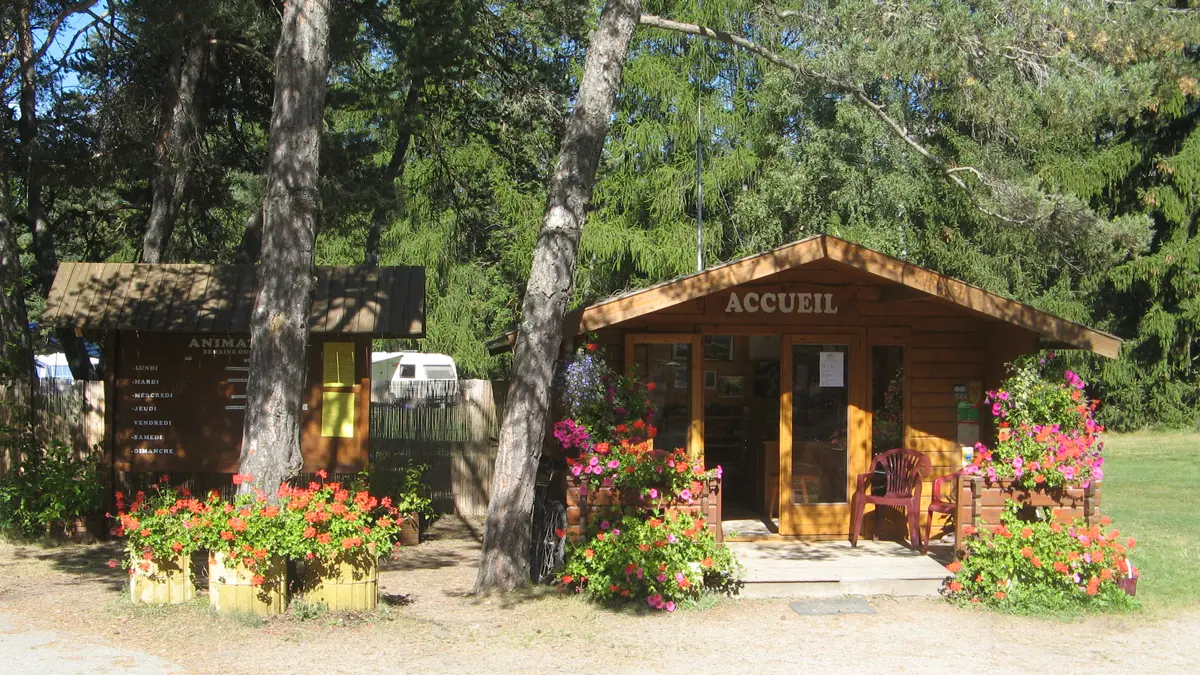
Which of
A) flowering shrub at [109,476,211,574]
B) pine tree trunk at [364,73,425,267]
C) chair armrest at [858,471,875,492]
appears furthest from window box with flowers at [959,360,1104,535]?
pine tree trunk at [364,73,425,267]

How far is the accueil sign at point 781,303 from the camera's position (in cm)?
1053

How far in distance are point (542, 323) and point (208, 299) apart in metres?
3.99

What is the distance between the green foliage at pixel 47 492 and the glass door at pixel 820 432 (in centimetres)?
689

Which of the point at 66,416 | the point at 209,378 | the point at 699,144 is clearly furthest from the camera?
the point at 699,144

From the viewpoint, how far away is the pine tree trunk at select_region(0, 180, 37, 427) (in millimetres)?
11633

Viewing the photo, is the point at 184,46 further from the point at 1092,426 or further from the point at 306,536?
the point at 1092,426

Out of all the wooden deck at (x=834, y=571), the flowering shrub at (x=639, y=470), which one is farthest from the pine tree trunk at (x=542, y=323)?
the wooden deck at (x=834, y=571)

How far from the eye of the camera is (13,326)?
1184 centimetres

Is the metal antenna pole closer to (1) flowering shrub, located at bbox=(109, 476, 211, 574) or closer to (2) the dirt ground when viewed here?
(2) the dirt ground

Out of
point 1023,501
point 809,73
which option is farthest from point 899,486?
point 809,73

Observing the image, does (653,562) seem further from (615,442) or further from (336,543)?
(336,543)

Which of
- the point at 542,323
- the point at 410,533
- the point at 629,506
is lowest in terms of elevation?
the point at 410,533

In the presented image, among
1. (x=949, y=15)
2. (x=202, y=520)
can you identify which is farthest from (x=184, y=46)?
(x=949, y=15)

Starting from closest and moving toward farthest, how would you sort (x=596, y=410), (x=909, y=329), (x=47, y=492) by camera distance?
1. (x=596, y=410)
2. (x=909, y=329)
3. (x=47, y=492)
